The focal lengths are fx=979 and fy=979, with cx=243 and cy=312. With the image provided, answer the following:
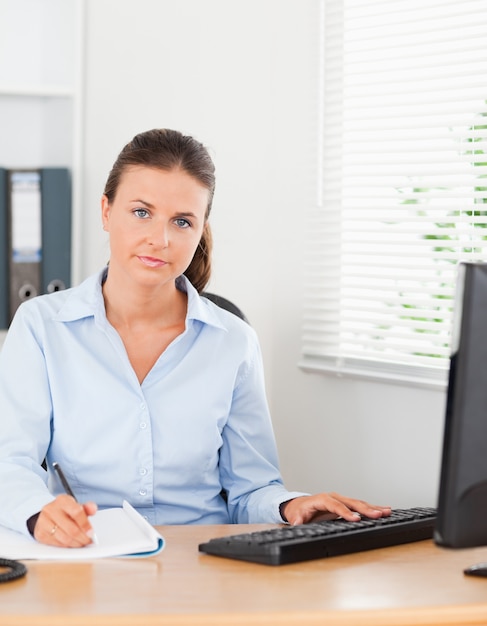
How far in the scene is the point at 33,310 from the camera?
6.10ft

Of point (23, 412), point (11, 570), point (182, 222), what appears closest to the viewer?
point (11, 570)

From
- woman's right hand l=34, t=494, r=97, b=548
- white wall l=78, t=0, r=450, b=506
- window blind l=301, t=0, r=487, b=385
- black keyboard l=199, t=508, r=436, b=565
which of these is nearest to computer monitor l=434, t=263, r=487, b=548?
black keyboard l=199, t=508, r=436, b=565

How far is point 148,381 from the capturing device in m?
1.83

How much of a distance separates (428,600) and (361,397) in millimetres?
1241

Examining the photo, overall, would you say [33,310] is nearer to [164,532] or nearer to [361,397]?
[164,532]

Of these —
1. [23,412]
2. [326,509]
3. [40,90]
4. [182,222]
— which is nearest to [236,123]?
[40,90]

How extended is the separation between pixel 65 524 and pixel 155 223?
612 millimetres

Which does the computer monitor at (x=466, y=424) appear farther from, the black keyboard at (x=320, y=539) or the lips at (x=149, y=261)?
the lips at (x=149, y=261)

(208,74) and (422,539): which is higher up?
(208,74)

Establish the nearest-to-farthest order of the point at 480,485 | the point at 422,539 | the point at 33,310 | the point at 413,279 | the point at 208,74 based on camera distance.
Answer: the point at 480,485 < the point at 422,539 < the point at 33,310 < the point at 413,279 < the point at 208,74

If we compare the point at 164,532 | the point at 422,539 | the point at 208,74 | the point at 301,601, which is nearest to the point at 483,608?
the point at 301,601

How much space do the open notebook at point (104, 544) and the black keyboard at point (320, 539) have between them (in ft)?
0.28

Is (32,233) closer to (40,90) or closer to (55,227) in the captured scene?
(55,227)

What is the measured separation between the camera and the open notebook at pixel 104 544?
1.38 metres
